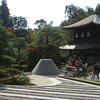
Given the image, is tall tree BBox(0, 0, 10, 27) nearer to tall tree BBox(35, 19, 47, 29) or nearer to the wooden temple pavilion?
tall tree BBox(35, 19, 47, 29)

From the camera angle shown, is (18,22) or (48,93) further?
(18,22)

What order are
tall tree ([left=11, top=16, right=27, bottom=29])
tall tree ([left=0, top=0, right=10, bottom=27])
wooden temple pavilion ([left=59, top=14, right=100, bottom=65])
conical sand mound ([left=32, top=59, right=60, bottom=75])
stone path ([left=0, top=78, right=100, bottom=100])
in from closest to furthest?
stone path ([left=0, top=78, right=100, bottom=100]), conical sand mound ([left=32, top=59, right=60, bottom=75]), wooden temple pavilion ([left=59, top=14, right=100, bottom=65]), tall tree ([left=0, top=0, right=10, bottom=27]), tall tree ([left=11, top=16, right=27, bottom=29])

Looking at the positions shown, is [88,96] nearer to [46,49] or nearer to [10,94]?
[10,94]

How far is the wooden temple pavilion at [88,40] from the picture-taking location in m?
31.4

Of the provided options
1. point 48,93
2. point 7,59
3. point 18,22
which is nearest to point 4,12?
point 18,22

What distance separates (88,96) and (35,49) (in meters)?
22.5

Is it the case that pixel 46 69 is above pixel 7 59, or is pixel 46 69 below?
below

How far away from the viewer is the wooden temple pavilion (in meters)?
31.4

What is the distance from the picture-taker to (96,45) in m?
31.5

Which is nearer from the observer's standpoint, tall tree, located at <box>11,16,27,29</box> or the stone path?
the stone path

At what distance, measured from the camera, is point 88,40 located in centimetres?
3366

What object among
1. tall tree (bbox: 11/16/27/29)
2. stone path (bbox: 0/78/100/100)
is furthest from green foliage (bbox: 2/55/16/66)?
tall tree (bbox: 11/16/27/29)

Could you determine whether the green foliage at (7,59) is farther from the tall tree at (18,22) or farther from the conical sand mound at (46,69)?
the tall tree at (18,22)

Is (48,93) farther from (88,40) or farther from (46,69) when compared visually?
(88,40)
